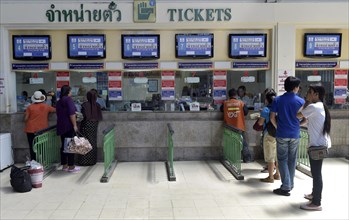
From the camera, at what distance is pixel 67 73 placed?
798cm

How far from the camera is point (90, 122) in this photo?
7.18 meters

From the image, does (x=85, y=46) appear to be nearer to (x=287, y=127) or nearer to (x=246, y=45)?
(x=246, y=45)

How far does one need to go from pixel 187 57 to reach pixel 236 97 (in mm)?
A: 1401

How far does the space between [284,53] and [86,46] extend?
4.39 m

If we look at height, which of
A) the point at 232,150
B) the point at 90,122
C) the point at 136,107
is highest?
the point at 136,107

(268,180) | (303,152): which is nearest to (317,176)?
(268,180)

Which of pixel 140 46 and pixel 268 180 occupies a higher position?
pixel 140 46

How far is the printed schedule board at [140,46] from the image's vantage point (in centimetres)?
786

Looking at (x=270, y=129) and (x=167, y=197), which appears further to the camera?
(x=270, y=129)

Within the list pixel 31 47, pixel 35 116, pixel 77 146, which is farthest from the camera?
pixel 31 47

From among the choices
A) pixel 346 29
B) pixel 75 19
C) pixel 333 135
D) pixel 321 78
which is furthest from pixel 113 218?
pixel 346 29

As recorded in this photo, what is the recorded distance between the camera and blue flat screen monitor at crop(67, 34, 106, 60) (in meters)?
7.80

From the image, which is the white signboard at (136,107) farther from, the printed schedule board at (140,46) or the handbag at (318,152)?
the handbag at (318,152)

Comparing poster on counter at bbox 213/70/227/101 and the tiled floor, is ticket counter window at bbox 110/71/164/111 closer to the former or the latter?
poster on counter at bbox 213/70/227/101
